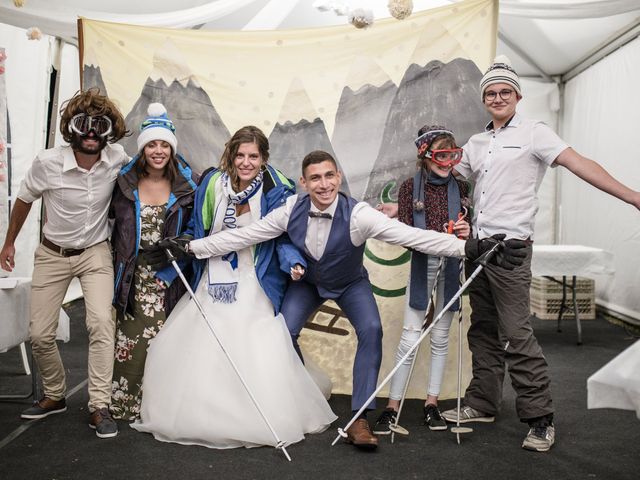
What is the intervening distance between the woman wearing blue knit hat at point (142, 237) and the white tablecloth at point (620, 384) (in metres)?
1.97

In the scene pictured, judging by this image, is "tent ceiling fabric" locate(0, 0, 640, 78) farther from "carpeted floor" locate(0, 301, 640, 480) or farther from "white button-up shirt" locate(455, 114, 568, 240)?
"carpeted floor" locate(0, 301, 640, 480)

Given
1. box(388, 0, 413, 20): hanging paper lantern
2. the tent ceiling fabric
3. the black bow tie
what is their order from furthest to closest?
the tent ceiling fabric, box(388, 0, 413, 20): hanging paper lantern, the black bow tie

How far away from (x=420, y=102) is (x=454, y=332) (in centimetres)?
130

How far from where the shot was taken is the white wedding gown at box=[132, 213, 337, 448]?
3.02m

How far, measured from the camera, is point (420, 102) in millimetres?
3990

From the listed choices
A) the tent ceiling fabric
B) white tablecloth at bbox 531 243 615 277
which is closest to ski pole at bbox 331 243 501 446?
the tent ceiling fabric

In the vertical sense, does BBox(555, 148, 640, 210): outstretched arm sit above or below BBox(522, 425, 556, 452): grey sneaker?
above

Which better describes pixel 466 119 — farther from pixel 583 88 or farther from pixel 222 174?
pixel 583 88

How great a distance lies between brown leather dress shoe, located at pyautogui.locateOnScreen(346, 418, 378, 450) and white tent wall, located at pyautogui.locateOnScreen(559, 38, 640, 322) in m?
3.85

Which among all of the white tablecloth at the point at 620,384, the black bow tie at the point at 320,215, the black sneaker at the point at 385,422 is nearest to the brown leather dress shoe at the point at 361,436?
the black sneaker at the point at 385,422

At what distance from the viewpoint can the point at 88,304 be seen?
3285 mm

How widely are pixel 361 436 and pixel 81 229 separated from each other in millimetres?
1588

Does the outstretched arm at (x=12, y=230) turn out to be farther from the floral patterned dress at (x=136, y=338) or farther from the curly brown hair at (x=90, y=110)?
the floral patterned dress at (x=136, y=338)

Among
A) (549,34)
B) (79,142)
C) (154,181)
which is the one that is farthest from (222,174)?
(549,34)
